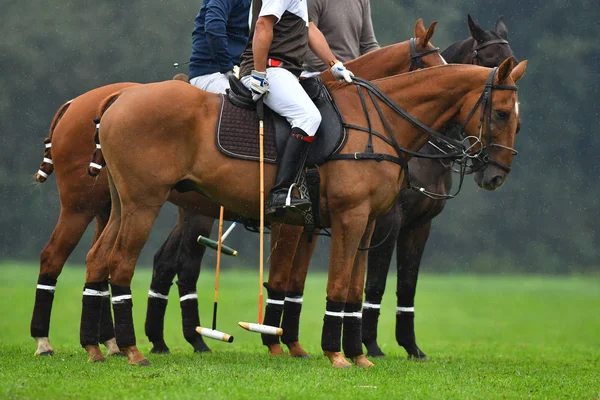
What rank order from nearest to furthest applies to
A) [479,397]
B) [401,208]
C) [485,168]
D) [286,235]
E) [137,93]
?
[479,397] < [137,93] < [485,168] < [286,235] < [401,208]

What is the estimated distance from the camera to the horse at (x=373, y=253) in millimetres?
→ 9500

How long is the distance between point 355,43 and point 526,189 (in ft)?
75.4

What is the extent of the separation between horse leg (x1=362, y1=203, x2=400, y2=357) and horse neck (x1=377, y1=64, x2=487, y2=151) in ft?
4.37

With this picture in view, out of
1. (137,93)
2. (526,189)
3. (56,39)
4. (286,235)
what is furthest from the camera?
(526,189)

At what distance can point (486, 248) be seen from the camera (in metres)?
33.2

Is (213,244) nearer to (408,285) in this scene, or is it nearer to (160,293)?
(160,293)

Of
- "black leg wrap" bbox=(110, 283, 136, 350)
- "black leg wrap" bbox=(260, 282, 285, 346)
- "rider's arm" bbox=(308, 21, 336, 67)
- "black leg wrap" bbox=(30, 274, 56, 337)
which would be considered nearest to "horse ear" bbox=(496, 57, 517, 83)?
"rider's arm" bbox=(308, 21, 336, 67)

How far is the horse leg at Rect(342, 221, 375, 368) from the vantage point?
343 inches

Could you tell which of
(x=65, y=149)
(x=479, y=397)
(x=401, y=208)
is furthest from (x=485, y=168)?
(x=65, y=149)

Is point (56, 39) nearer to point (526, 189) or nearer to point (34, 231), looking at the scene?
point (34, 231)

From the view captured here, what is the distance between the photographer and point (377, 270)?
33.5ft

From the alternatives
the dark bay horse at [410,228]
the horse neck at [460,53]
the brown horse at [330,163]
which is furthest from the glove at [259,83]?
the horse neck at [460,53]

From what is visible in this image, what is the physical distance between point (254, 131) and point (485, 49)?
319cm

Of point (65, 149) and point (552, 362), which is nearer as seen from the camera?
point (65, 149)
